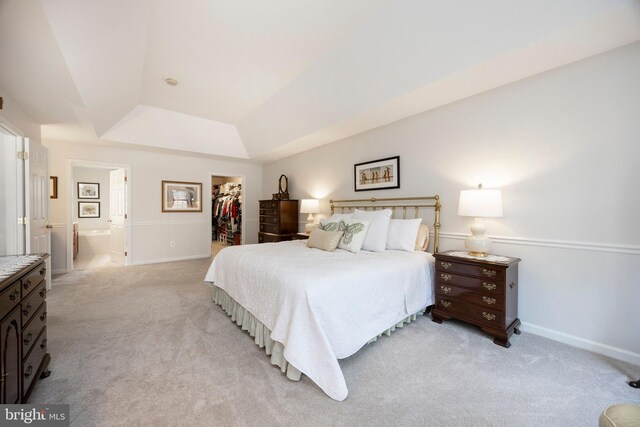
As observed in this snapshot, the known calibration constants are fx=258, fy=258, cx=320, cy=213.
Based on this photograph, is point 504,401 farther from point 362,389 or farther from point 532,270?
point 532,270

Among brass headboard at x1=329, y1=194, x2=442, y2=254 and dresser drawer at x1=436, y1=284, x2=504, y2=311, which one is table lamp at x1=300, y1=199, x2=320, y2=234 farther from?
dresser drawer at x1=436, y1=284, x2=504, y2=311

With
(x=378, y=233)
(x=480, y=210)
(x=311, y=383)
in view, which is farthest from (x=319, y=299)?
(x=480, y=210)

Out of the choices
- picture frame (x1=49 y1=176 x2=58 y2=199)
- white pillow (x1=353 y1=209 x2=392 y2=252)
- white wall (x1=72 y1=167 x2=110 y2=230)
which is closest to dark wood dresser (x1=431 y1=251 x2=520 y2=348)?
white pillow (x1=353 y1=209 x2=392 y2=252)

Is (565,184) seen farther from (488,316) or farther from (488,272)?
(488,316)

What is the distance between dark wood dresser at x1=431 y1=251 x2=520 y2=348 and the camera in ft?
7.27

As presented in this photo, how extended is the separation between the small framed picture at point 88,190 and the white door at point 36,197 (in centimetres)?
487

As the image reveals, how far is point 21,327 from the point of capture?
4.56 ft

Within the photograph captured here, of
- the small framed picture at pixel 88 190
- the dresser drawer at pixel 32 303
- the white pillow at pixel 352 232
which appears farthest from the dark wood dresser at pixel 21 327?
the small framed picture at pixel 88 190

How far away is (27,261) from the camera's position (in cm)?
163

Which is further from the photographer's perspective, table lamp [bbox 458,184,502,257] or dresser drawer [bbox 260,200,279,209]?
dresser drawer [bbox 260,200,279,209]

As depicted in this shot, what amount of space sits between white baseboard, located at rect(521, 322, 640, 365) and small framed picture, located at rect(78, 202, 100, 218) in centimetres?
1006

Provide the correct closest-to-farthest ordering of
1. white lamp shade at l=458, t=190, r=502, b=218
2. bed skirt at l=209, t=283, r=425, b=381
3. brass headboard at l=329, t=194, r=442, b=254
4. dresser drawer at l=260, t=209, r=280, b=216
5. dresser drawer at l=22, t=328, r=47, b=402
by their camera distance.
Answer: dresser drawer at l=22, t=328, r=47, b=402 → bed skirt at l=209, t=283, r=425, b=381 → white lamp shade at l=458, t=190, r=502, b=218 → brass headboard at l=329, t=194, r=442, b=254 → dresser drawer at l=260, t=209, r=280, b=216

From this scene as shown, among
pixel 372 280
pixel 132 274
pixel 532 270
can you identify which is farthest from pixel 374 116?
pixel 132 274

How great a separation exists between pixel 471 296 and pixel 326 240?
1544 mm
